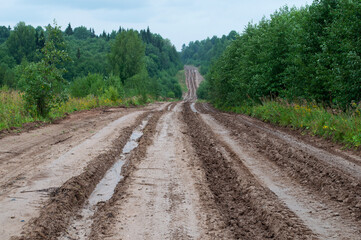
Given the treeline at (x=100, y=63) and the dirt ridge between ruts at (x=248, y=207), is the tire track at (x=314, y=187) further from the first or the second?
the treeline at (x=100, y=63)

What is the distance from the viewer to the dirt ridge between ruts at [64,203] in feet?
12.1

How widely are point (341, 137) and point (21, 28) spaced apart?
112 meters

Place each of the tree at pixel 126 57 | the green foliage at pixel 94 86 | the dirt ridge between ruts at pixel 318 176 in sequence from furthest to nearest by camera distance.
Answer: the tree at pixel 126 57, the green foliage at pixel 94 86, the dirt ridge between ruts at pixel 318 176

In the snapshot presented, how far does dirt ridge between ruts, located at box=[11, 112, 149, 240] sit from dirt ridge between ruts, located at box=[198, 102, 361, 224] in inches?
147

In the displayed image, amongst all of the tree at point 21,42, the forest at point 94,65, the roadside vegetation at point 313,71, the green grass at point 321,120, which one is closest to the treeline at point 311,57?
the roadside vegetation at point 313,71

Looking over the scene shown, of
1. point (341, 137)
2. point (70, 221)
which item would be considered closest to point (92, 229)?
point (70, 221)

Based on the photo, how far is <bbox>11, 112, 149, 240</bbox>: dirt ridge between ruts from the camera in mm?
3680

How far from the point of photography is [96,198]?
5.05 metres

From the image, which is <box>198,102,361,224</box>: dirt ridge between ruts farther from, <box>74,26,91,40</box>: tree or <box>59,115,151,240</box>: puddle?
<box>74,26,91,40</box>: tree

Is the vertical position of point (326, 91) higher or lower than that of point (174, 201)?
higher

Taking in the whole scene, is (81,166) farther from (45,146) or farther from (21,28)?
(21,28)

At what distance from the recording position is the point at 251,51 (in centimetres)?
2225

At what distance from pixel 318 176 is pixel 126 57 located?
5165 centimetres

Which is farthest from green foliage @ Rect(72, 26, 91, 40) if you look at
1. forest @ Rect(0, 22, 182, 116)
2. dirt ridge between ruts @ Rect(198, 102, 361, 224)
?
dirt ridge between ruts @ Rect(198, 102, 361, 224)
